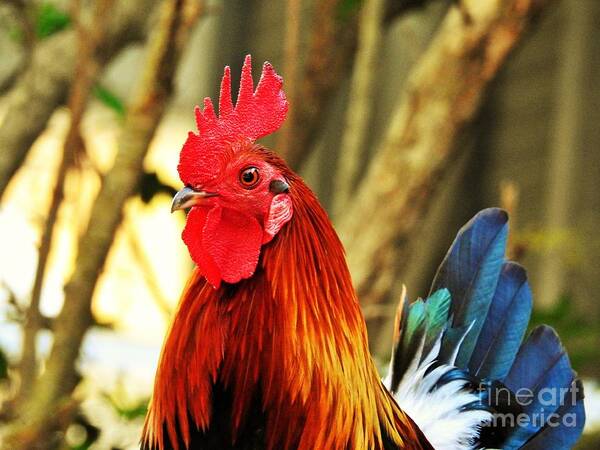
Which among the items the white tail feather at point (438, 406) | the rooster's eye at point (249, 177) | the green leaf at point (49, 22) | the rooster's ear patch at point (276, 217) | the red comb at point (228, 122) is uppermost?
the green leaf at point (49, 22)

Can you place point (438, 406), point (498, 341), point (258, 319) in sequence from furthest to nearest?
point (498, 341) → point (438, 406) → point (258, 319)

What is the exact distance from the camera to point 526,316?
7.79ft

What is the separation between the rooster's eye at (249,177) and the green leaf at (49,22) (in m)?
2.34

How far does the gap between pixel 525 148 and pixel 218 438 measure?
16.5 ft

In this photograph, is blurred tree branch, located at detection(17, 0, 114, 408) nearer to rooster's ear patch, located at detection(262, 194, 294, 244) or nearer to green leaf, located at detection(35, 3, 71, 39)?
rooster's ear patch, located at detection(262, 194, 294, 244)

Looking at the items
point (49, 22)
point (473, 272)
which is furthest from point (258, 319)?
point (49, 22)

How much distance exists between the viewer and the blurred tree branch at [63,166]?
2529 mm

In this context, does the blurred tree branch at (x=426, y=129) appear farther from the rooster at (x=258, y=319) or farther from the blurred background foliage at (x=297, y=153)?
the rooster at (x=258, y=319)

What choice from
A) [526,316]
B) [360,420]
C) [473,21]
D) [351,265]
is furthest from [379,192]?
[360,420]

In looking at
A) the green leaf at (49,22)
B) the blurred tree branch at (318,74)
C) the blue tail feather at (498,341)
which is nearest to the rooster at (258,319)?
the blue tail feather at (498,341)

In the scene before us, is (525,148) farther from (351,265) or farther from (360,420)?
(360,420)

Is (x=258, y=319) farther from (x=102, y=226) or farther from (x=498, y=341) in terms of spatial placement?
(x=102, y=226)

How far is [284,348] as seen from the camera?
5.59 ft

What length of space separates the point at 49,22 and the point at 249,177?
241 cm
